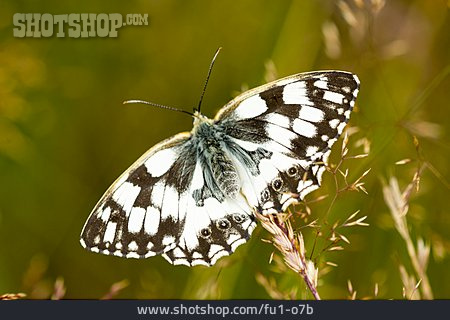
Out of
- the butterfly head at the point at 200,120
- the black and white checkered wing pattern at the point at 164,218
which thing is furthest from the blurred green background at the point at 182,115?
A: the butterfly head at the point at 200,120

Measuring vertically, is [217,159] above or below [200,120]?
below

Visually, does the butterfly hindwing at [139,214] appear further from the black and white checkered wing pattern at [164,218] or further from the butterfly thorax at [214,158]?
the butterfly thorax at [214,158]

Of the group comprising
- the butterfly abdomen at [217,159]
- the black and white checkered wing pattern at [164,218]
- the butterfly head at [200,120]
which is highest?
the butterfly head at [200,120]

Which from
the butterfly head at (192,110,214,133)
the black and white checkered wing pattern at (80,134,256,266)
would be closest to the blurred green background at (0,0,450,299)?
the black and white checkered wing pattern at (80,134,256,266)

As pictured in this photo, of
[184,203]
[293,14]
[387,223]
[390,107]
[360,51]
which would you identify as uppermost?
[293,14]

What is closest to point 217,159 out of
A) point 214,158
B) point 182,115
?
point 214,158

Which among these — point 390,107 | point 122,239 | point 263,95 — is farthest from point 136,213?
point 390,107

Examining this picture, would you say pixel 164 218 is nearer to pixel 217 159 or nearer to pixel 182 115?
pixel 217 159

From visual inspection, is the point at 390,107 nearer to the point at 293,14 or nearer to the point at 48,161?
the point at 293,14
